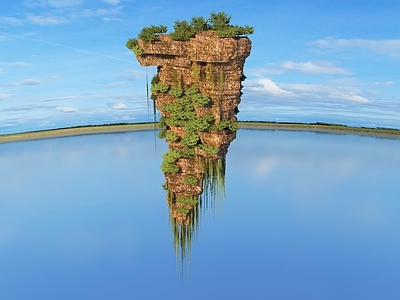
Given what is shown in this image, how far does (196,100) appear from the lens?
12.6m

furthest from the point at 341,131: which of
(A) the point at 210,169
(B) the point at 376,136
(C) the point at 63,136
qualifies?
(C) the point at 63,136

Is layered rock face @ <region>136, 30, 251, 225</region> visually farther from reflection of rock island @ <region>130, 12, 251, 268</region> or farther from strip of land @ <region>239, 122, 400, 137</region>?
strip of land @ <region>239, 122, 400, 137</region>

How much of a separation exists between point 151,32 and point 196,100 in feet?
10.5

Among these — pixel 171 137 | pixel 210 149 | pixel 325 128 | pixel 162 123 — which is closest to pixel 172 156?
pixel 171 137

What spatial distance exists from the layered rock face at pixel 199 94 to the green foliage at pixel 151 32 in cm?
16

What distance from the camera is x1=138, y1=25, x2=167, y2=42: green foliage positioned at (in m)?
12.6

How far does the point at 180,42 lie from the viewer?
41.2 ft

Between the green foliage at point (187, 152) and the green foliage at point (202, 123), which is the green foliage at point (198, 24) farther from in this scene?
the green foliage at point (187, 152)

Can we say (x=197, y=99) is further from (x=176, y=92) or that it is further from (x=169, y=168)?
(x=169, y=168)

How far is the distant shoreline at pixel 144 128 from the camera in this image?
1522 inches

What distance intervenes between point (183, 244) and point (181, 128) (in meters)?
5.66

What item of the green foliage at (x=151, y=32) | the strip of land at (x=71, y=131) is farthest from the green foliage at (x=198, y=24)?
the strip of land at (x=71, y=131)

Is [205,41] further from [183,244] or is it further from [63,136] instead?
[63,136]

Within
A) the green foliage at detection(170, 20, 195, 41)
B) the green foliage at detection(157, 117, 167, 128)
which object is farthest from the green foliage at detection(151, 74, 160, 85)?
the green foliage at detection(170, 20, 195, 41)
